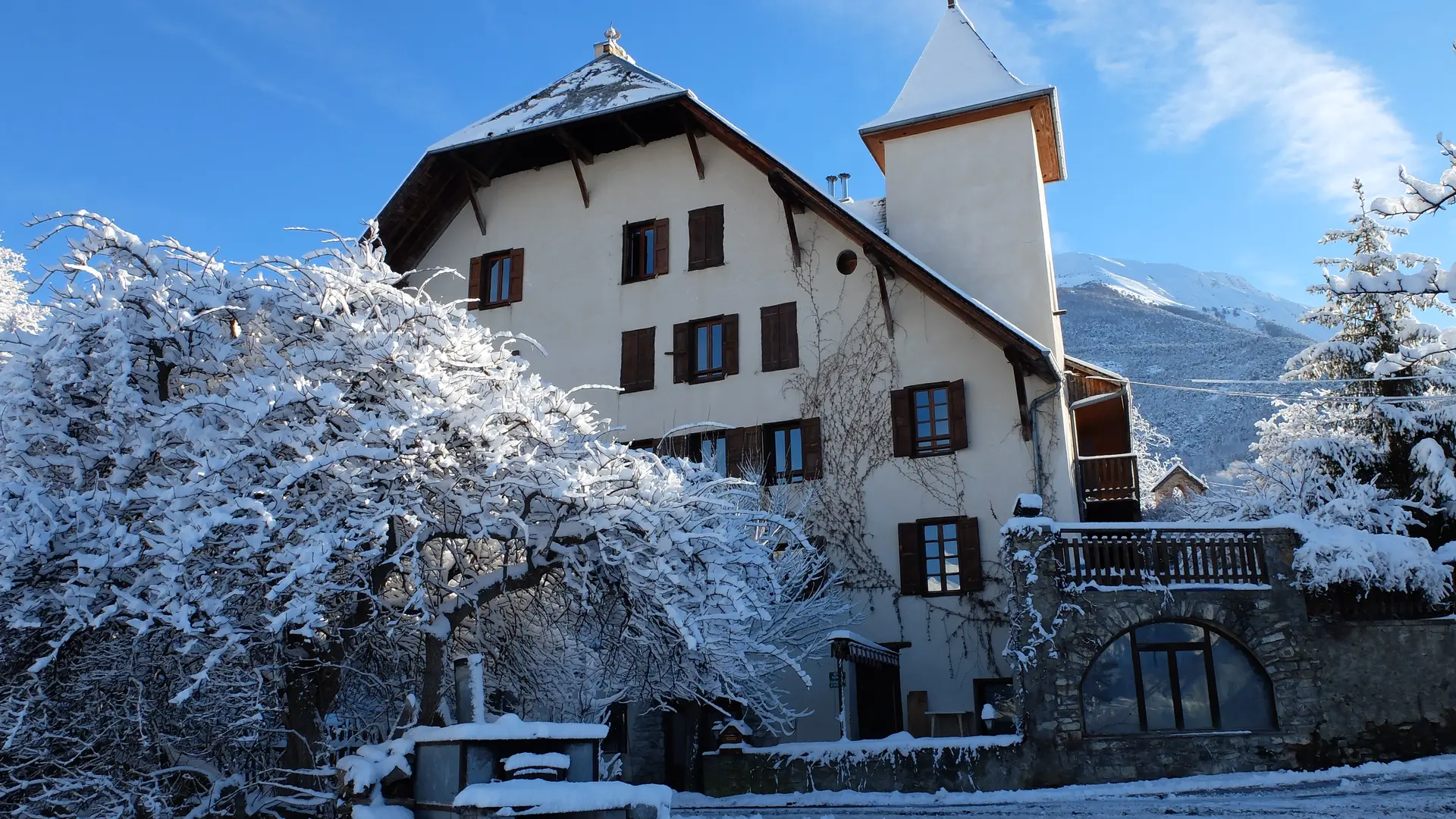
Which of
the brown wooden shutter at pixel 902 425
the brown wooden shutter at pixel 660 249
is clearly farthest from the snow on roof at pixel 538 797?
the brown wooden shutter at pixel 660 249

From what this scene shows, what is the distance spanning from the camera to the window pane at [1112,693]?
1430 cm

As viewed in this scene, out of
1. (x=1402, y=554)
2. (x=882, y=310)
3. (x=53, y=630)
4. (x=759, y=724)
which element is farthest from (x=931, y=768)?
(x=53, y=630)

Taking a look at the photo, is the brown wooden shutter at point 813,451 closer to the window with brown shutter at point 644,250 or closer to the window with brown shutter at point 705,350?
the window with brown shutter at point 705,350

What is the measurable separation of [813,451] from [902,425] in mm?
1558

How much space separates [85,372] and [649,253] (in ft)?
43.1

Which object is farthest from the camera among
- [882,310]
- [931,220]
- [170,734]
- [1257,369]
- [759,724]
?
[1257,369]

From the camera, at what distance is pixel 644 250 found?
22.2 metres

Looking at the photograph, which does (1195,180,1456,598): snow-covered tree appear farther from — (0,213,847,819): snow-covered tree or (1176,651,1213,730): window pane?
(0,213,847,819): snow-covered tree

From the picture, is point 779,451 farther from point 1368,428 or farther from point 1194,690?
point 1368,428

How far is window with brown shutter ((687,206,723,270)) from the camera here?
840 inches

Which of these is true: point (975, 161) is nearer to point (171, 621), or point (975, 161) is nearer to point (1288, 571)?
point (1288, 571)

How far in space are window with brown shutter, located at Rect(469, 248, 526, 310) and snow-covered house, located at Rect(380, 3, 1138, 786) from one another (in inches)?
2.0

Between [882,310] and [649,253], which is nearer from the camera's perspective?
[882,310]

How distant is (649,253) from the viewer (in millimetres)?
22078
